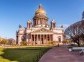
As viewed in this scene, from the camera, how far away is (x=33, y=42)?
11600 centimetres

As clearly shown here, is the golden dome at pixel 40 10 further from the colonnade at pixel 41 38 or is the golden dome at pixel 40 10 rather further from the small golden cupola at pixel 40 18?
the colonnade at pixel 41 38

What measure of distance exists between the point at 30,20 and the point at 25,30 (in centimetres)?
688

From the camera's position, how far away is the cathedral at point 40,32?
4555 inches

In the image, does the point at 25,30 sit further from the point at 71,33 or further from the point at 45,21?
the point at 71,33

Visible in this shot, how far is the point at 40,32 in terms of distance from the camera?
115m

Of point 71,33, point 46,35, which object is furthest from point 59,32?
point 71,33

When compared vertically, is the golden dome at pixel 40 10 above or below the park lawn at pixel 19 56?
above

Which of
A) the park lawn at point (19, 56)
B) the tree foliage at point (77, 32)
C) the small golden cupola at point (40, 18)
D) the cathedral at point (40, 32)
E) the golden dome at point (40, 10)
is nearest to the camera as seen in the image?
the park lawn at point (19, 56)

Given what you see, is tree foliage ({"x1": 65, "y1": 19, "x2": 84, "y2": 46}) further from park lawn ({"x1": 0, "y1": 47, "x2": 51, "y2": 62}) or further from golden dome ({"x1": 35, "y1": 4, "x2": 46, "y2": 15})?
golden dome ({"x1": 35, "y1": 4, "x2": 46, "y2": 15})

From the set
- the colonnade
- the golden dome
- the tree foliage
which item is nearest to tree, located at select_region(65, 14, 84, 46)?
the tree foliage

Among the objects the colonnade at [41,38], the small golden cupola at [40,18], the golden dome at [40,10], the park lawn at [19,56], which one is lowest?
the park lawn at [19,56]

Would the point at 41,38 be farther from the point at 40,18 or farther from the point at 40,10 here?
the point at 40,10

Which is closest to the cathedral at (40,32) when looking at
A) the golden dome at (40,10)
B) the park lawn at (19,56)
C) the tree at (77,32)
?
the golden dome at (40,10)

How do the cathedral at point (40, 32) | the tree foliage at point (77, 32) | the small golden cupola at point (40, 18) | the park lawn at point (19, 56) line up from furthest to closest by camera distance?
the small golden cupola at point (40, 18)
the cathedral at point (40, 32)
the tree foliage at point (77, 32)
the park lawn at point (19, 56)
